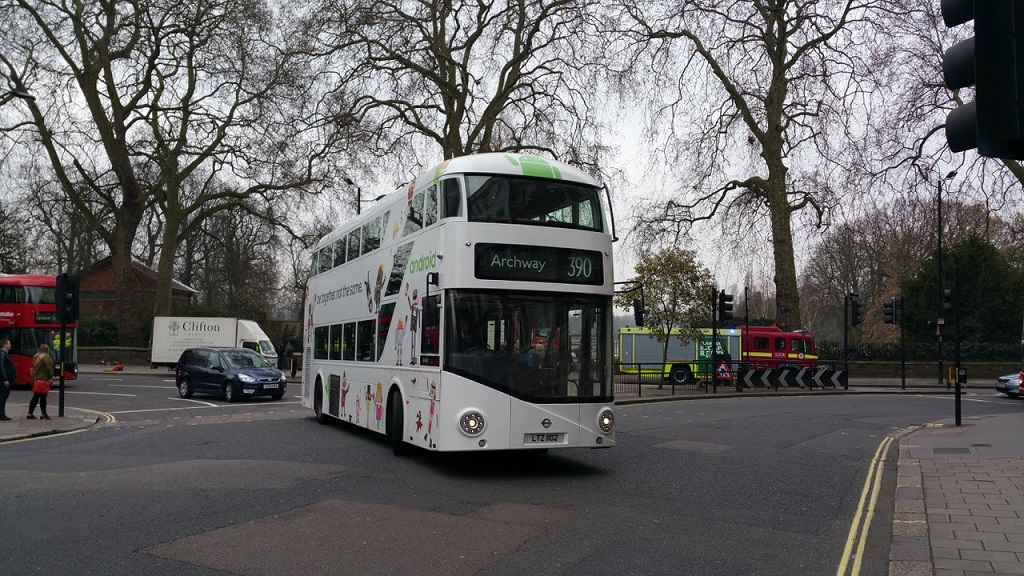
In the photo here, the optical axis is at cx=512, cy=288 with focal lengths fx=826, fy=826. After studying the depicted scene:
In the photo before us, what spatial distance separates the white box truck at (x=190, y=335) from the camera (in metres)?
41.9

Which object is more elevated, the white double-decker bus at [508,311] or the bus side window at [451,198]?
the bus side window at [451,198]

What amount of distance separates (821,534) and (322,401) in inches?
483

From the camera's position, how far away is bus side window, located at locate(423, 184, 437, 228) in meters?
11.5

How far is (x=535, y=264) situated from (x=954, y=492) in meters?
5.74

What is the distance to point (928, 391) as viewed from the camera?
1361 inches

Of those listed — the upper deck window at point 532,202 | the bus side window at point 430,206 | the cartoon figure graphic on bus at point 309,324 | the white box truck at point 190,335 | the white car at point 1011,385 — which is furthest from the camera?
the white box truck at point 190,335

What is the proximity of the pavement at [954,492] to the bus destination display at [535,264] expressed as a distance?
4.67m

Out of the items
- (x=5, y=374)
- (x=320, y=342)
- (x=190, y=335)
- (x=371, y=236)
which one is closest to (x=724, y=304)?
(x=320, y=342)

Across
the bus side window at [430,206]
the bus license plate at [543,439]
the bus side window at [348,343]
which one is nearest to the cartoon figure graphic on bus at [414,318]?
the bus side window at [430,206]

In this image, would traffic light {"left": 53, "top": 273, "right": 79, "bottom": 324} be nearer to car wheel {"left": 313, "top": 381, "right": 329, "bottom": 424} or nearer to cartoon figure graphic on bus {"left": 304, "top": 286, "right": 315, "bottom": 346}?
cartoon figure graphic on bus {"left": 304, "top": 286, "right": 315, "bottom": 346}

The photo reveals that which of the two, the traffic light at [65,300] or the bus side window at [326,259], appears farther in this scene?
the traffic light at [65,300]

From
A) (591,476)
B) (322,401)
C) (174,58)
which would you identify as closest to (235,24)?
(174,58)

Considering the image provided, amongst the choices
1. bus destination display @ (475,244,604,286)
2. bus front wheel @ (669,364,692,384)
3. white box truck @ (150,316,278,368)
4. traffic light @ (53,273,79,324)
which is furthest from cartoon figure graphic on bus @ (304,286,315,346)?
white box truck @ (150,316,278,368)

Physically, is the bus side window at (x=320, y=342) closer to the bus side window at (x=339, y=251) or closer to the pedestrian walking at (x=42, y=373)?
Answer: the bus side window at (x=339, y=251)
